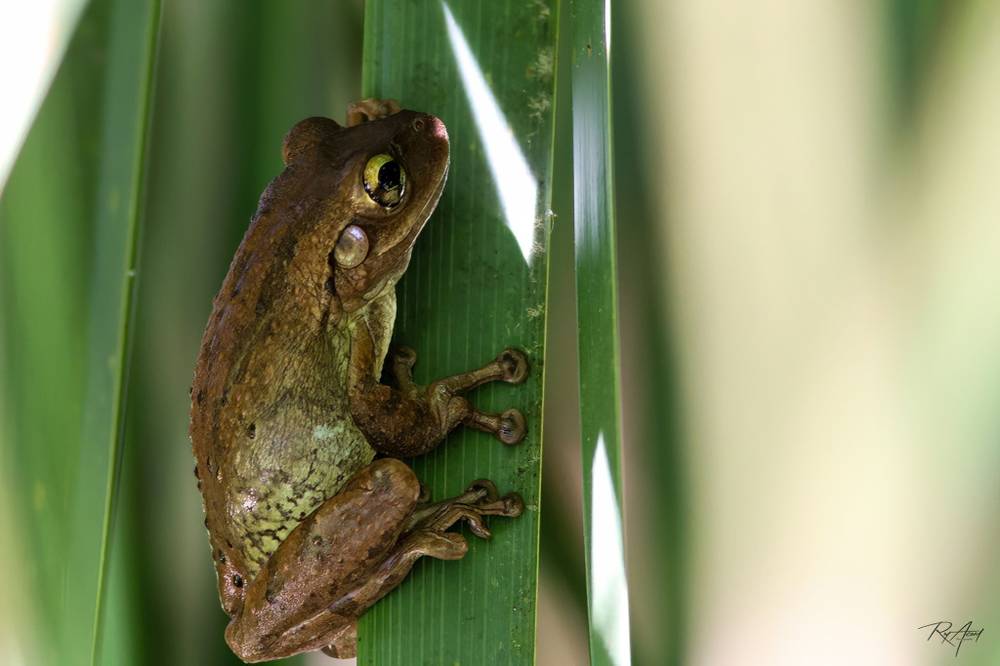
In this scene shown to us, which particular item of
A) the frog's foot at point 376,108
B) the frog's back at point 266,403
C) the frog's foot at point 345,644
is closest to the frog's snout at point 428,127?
the frog's foot at point 376,108

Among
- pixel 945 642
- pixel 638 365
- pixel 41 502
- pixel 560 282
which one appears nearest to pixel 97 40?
pixel 41 502

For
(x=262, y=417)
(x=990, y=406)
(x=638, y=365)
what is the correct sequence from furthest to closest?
(x=638, y=365), (x=990, y=406), (x=262, y=417)

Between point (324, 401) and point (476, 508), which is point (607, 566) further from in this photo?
point (324, 401)

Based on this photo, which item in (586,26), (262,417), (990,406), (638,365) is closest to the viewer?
(586,26)

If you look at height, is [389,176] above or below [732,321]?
above

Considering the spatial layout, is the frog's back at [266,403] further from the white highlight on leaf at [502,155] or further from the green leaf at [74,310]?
the white highlight on leaf at [502,155]

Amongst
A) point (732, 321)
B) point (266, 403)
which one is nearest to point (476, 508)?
point (266, 403)

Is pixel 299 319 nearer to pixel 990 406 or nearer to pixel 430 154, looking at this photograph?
pixel 430 154
